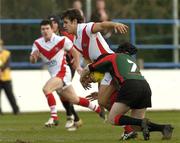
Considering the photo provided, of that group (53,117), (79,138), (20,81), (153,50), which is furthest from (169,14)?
(79,138)

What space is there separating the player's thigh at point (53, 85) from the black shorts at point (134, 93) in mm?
3924

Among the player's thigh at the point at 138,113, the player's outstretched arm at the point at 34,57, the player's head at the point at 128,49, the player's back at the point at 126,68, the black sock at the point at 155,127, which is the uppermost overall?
the player's head at the point at 128,49

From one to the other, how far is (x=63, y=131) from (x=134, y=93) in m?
3.45

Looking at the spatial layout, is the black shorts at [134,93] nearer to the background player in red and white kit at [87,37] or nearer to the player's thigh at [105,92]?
the player's thigh at [105,92]

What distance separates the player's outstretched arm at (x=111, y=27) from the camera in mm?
12162

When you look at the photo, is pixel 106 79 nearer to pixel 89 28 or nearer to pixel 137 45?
pixel 89 28

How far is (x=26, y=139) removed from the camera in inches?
516

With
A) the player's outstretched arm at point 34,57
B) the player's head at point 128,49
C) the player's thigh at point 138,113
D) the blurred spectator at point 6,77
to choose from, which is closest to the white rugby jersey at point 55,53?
the player's outstretched arm at point 34,57

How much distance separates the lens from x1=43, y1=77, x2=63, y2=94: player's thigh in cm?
1617

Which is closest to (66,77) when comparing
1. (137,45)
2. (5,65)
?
(5,65)

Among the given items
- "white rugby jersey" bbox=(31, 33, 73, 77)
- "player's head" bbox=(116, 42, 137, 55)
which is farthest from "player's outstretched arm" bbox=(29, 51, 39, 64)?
"player's head" bbox=(116, 42, 137, 55)

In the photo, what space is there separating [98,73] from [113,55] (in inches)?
20.3

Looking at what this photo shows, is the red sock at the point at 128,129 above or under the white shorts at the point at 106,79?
under

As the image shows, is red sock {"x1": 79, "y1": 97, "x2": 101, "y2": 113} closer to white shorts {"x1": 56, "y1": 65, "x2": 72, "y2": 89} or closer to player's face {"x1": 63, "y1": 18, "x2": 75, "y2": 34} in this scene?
white shorts {"x1": 56, "y1": 65, "x2": 72, "y2": 89}
